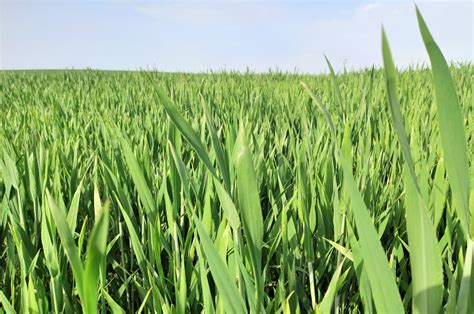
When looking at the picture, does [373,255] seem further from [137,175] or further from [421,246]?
[137,175]

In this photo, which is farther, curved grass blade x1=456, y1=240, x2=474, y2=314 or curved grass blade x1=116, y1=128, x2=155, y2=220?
curved grass blade x1=116, y1=128, x2=155, y2=220

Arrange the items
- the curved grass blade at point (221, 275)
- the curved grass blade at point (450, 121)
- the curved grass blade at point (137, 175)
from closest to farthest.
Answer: the curved grass blade at point (450, 121), the curved grass blade at point (221, 275), the curved grass blade at point (137, 175)

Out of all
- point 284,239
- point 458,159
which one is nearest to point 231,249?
point 284,239

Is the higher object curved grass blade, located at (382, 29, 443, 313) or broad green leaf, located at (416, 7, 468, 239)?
broad green leaf, located at (416, 7, 468, 239)

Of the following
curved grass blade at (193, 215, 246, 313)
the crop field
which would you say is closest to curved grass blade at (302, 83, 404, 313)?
the crop field

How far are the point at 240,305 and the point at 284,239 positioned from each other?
0.19 m

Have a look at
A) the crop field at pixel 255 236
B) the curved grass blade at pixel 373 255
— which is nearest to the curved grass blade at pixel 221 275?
the crop field at pixel 255 236

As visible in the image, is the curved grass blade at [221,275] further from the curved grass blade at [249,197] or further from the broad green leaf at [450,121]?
the broad green leaf at [450,121]

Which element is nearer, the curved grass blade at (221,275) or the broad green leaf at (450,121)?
the broad green leaf at (450,121)

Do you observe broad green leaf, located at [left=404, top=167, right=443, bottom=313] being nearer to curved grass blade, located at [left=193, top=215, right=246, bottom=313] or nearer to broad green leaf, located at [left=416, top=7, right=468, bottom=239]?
broad green leaf, located at [left=416, top=7, right=468, bottom=239]

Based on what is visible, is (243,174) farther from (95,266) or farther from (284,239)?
(284,239)

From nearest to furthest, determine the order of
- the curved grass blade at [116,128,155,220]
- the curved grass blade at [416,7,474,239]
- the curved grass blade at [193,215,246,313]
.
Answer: the curved grass blade at [416,7,474,239]
the curved grass blade at [193,215,246,313]
the curved grass blade at [116,128,155,220]

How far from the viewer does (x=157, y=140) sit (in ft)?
4.17

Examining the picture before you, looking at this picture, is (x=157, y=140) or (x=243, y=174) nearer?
(x=243, y=174)
